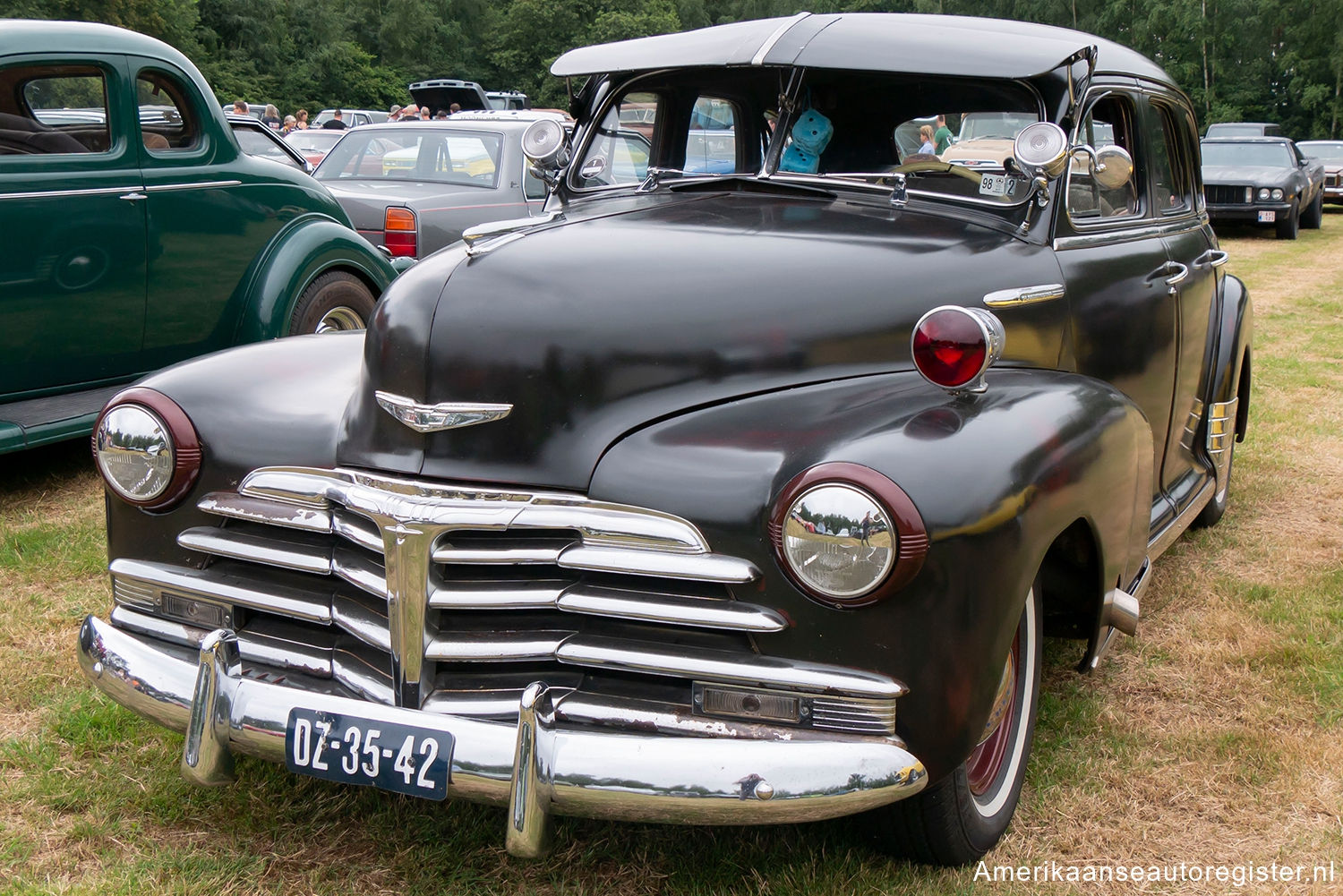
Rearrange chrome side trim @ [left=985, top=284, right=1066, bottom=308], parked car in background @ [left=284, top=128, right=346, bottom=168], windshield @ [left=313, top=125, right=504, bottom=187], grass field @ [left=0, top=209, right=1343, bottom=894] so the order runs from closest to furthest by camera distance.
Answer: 1. grass field @ [left=0, top=209, right=1343, bottom=894]
2. chrome side trim @ [left=985, top=284, right=1066, bottom=308]
3. windshield @ [left=313, top=125, right=504, bottom=187]
4. parked car in background @ [left=284, top=128, right=346, bottom=168]

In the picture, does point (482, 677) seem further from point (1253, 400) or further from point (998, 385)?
point (1253, 400)

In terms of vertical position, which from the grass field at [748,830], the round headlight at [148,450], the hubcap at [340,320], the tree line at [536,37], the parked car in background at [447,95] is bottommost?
the grass field at [748,830]

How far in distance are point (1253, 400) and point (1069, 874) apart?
549 centimetres

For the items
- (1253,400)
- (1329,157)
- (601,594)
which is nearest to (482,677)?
(601,594)

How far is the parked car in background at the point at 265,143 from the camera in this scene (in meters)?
7.71

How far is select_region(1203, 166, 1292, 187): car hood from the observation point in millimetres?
17172

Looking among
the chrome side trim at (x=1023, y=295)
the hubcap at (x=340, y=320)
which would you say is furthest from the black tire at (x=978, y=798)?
the hubcap at (x=340, y=320)

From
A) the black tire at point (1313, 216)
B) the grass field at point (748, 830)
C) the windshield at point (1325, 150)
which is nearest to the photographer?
the grass field at point (748, 830)

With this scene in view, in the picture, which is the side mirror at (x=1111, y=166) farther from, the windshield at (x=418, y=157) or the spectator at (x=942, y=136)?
the windshield at (x=418, y=157)

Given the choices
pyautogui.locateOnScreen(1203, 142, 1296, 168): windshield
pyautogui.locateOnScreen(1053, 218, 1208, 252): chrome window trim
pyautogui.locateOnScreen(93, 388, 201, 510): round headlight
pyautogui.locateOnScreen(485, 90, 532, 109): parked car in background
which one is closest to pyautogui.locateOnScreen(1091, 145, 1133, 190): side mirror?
pyautogui.locateOnScreen(1053, 218, 1208, 252): chrome window trim

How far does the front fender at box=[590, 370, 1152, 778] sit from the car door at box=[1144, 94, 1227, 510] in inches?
68.3

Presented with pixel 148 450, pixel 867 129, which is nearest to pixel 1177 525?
pixel 867 129

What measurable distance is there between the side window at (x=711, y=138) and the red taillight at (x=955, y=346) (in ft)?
4.39

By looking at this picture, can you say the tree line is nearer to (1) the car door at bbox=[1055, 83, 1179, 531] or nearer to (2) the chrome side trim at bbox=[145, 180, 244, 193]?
(2) the chrome side trim at bbox=[145, 180, 244, 193]
